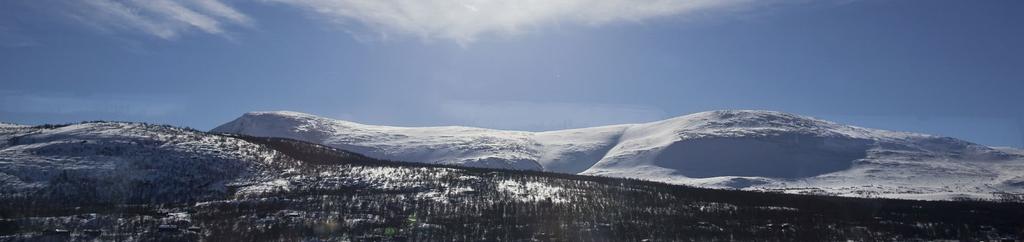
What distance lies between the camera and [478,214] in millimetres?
90250

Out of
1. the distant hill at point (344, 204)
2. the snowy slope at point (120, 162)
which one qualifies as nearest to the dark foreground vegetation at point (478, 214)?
the distant hill at point (344, 204)

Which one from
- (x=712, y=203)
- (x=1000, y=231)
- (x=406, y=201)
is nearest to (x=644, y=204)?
(x=712, y=203)

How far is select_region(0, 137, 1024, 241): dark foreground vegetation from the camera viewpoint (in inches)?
2980

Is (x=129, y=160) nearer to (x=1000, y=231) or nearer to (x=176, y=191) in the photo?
(x=176, y=191)

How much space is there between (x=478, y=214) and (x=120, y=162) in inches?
2169

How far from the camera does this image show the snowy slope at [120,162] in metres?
99.2

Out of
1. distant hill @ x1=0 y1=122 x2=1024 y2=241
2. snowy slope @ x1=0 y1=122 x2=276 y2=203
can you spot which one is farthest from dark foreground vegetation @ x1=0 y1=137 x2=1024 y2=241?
snowy slope @ x1=0 y1=122 x2=276 y2=203

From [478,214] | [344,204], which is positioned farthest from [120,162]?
[478,214]

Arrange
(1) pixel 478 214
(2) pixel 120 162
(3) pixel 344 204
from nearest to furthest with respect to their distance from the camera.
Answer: (1) pixel 478 214 → (3) pixel 344 204 → (2) pixel 120 162

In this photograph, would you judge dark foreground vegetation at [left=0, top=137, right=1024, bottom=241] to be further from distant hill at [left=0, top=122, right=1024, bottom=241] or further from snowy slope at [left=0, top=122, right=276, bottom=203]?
snowy slope at [left=0, top=122, right=276, bottom=203]

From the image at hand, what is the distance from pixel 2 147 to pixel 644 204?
93178 mm

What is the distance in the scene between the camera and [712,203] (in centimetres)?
10906

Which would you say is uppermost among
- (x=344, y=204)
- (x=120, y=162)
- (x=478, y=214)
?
(x=120, y=162)

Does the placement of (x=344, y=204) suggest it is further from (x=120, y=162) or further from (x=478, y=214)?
(x=120, y=162)
